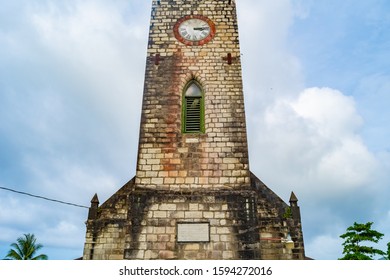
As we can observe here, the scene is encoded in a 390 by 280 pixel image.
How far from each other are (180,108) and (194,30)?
3.04 metres

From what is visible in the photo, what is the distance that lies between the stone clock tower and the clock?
0.11 ft

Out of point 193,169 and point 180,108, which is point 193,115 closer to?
point 180,108

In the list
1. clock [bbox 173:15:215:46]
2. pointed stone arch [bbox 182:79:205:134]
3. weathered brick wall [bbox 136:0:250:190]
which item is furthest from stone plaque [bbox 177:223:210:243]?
clock [bbox 173:15:215:46]

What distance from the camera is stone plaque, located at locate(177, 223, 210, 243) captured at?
862 centimetres

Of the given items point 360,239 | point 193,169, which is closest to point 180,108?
point 193,169

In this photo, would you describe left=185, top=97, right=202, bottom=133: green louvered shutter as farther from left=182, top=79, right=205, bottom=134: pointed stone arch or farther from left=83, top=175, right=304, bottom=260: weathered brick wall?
left=83, top=175, right=304, bottom=260: weathered brick wall

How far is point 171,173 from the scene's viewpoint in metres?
9.47

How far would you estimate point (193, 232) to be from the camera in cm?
873

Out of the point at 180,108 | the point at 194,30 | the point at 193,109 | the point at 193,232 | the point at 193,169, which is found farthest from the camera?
the point at 194,30

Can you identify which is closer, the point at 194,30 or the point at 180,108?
the point at 180,108

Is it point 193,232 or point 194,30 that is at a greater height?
point 194,30

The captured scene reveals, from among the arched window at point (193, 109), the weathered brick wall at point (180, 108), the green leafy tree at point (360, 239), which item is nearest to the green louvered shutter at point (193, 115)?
→ the arched window at point (193, 109)

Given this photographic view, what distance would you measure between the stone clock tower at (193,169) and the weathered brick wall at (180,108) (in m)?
0.03
